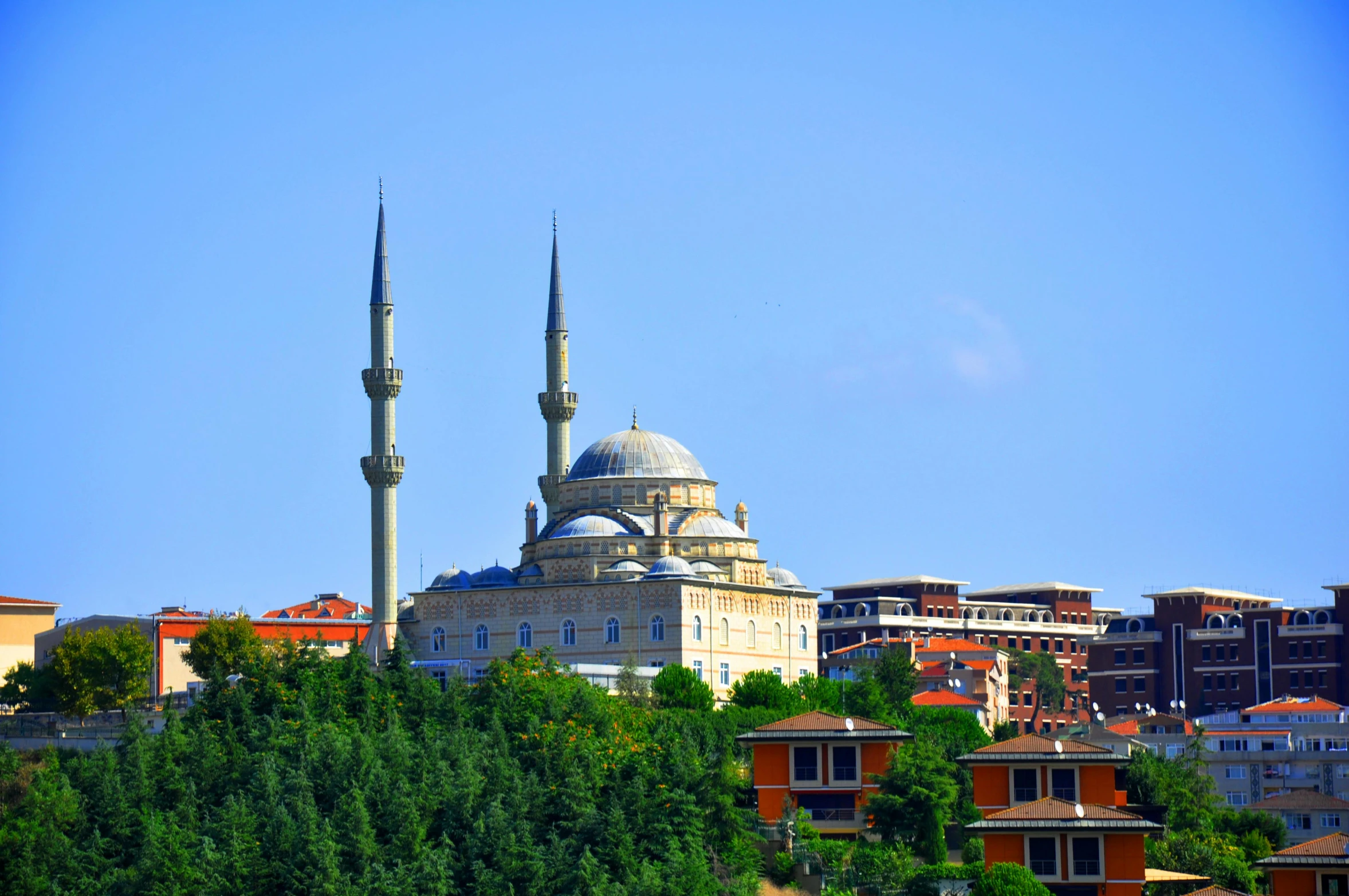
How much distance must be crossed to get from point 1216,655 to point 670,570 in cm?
3779

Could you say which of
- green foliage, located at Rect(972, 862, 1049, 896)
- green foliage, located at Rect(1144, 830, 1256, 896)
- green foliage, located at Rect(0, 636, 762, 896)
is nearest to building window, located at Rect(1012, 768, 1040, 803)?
green foliage, located at Rect(1144, 830, 1256, 896)

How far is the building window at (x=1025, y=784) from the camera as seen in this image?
165ft

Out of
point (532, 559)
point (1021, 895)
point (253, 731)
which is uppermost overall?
point (532, 559)

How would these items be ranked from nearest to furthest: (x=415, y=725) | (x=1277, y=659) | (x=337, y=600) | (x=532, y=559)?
(x=415, y=725) < (x=532, y=559) < (x=1277, y=659) < (x=337, y=600)

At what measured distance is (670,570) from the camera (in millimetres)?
65125

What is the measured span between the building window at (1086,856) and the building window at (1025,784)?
4172 mm

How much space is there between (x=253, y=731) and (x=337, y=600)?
49573mm

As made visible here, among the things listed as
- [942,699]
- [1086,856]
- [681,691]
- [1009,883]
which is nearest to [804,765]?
[1086,856]

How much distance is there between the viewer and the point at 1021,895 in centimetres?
4362

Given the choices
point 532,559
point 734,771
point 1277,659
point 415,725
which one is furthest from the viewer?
point 1277,659

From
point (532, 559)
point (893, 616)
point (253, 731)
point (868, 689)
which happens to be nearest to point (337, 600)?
point (893, 616)

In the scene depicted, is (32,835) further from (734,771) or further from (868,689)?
(868,689)

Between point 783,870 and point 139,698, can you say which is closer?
point 783,870

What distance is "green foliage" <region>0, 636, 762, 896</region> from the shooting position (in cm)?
4494
